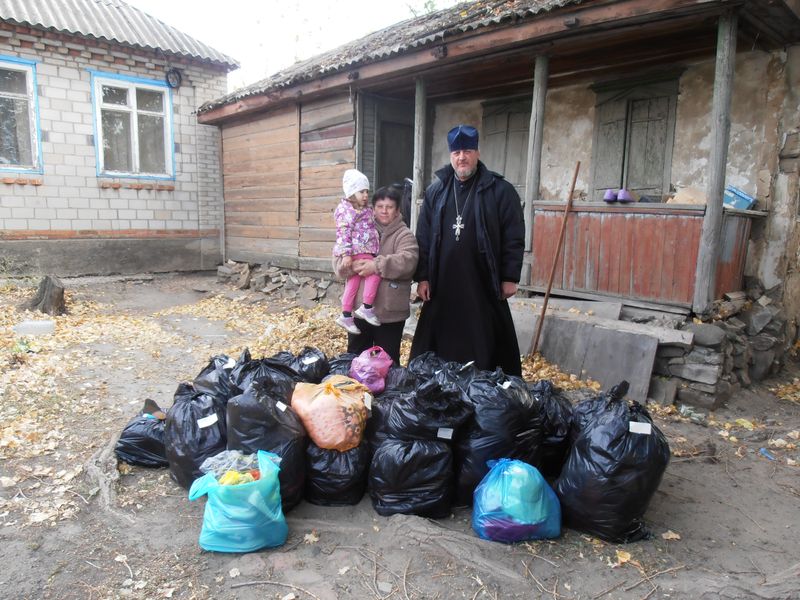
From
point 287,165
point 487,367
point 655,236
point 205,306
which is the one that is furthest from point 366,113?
point 487,367

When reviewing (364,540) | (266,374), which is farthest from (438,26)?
(364,540)

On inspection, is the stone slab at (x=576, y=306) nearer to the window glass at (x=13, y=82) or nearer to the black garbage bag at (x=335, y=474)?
the black garbage bag at (x=335, y=474)

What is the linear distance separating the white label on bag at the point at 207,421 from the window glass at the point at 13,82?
10.2 metres

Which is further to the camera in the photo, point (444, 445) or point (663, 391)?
point (663, 391)

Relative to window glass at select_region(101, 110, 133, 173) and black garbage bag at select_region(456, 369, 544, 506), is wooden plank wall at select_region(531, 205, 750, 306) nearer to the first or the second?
black garbage bag at select_region(456, 369, 544, 506)

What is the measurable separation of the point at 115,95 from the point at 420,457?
37.4 feet

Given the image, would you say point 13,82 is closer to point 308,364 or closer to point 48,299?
point 48,299

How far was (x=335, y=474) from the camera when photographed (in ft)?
9.91

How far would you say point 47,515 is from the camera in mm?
2979

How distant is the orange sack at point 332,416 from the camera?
9.87ft

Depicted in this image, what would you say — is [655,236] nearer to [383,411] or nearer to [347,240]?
[347,240]

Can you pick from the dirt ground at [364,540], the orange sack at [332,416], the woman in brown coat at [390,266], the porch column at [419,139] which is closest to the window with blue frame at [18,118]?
the porch column at [419,139]

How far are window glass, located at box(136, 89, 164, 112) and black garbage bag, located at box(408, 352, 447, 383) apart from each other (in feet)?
34.2

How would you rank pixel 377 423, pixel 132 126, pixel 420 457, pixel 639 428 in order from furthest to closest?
pixel 132 126 → pixel 377 423 → pixel 420 457 → pixel 639 428
